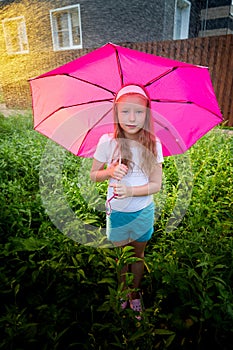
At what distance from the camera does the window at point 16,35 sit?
12.3 metres

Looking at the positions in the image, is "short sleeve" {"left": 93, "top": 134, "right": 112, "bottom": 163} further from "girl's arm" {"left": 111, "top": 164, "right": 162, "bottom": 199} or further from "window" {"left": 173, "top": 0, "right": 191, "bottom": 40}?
"window" {"left": 173, "top": 0, "right": 191, "bottom": 40}

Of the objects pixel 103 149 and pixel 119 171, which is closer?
pixel 119 171

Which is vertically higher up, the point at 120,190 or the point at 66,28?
the point at 66,28

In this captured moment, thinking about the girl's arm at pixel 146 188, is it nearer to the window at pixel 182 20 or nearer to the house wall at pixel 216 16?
the window at pixel 182 20

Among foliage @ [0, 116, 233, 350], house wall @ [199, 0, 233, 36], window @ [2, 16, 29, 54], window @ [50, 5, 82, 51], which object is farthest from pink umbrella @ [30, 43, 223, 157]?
A: house wall @ [199, 0, 233, 36]

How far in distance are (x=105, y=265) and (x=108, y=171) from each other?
762 millimetres

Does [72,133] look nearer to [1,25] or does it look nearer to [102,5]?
[102,5]

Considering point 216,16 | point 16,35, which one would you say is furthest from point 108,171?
point 216,16

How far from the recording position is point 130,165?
5.11 feet

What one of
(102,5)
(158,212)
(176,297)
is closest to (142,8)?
(102,5)

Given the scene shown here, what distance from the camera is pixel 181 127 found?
1787 mm

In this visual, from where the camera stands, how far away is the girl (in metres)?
1.43

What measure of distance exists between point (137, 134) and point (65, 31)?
12.1 meters

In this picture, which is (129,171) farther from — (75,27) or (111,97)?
(75,27)
